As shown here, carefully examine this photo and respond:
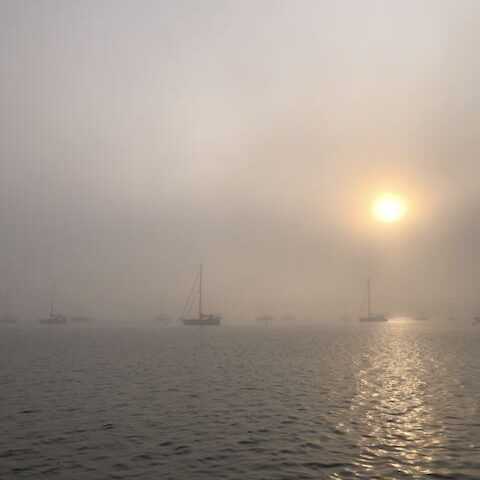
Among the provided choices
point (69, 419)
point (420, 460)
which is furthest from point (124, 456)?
point (420, 460)

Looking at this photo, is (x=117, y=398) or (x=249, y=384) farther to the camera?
(x=249, y=384)

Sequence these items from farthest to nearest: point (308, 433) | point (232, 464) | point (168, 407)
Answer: point (168, 407), point (308, 433), point (232, 464)

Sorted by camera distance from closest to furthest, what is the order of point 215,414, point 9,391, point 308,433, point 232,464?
point 232,464
point 308,433
point 215,414
point 9,391

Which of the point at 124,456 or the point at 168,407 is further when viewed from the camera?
the point at 168,407

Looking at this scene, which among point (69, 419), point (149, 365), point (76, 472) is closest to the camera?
point (76, 472)

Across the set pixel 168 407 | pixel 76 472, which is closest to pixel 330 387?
pixel 168 407

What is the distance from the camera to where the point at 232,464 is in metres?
27.0

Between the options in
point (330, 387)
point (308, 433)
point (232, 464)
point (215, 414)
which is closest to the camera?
point (232, 464)

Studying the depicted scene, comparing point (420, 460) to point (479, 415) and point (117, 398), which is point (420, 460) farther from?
point (117, 398)

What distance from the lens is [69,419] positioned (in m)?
37.8

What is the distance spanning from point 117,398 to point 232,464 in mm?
23975

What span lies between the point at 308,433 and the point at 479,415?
54.5 ft

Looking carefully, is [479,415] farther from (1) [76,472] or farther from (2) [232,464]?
(1) [76,472]

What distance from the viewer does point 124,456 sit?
28.3 metres
